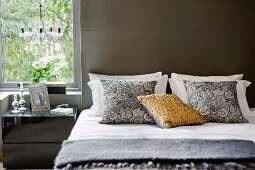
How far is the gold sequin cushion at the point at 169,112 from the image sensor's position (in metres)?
3.14

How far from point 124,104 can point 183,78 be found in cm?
79

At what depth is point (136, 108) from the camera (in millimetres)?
3291

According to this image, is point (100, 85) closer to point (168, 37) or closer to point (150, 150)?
point (168, 37)

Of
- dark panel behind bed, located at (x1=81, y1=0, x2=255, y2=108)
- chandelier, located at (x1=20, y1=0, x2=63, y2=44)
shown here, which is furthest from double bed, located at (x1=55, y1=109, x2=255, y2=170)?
chandelier, located at (x1=20, y1=0, x2=63, y2=44)

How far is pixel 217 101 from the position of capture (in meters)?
3.37

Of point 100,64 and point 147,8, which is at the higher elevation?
point 147,8

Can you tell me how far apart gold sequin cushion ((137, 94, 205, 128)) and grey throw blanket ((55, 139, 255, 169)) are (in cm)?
40

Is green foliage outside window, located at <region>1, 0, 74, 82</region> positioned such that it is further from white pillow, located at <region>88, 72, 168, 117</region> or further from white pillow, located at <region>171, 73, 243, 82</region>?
white pillow, located at <region>171, 73, 243, 82</region>

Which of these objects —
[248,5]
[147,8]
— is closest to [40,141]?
[147,8]

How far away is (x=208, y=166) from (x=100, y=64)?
1.88 m

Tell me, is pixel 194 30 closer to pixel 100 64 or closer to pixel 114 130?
pixel 100 64

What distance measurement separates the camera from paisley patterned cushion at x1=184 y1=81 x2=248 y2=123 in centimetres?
333

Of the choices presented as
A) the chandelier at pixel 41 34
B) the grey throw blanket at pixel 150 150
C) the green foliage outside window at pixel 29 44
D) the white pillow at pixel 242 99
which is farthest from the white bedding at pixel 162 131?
the chandelier at pixel 41 34

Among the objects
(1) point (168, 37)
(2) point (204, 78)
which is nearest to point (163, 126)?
(2) point (204, 78)
